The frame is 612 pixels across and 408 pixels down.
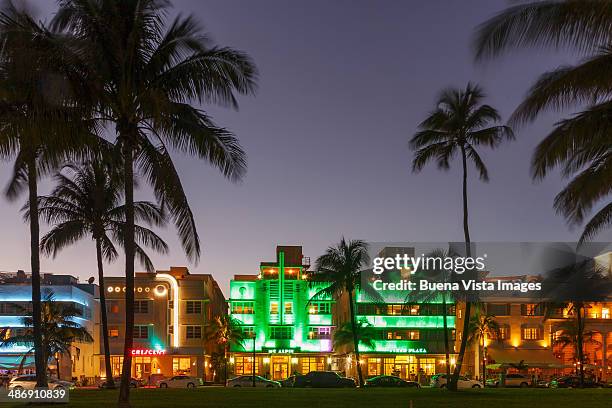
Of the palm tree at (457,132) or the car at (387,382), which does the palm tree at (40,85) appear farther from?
the car at (387,382)

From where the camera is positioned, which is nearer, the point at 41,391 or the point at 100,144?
the point at 100,144

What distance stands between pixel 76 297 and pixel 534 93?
7512 centimetres

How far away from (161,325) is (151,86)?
7140cm

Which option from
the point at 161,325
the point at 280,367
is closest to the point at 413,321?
the point at 280,367

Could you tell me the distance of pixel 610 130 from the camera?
2147 cm

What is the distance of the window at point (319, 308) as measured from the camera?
106688 mm

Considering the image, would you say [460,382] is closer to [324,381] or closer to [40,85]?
[324,381]

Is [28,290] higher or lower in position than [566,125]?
lower

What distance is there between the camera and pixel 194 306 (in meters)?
94.9

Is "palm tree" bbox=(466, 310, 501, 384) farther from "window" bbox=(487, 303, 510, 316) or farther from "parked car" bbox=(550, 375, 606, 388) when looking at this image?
"parked car" bbox=(550, 375, 606, 388)

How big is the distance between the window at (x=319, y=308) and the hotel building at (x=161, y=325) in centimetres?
1743

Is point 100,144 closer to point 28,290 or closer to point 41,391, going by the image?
point 41,391

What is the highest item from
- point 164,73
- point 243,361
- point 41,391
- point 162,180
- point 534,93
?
point 164,73

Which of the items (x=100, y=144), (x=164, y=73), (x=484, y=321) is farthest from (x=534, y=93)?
(x=484, y=321)
